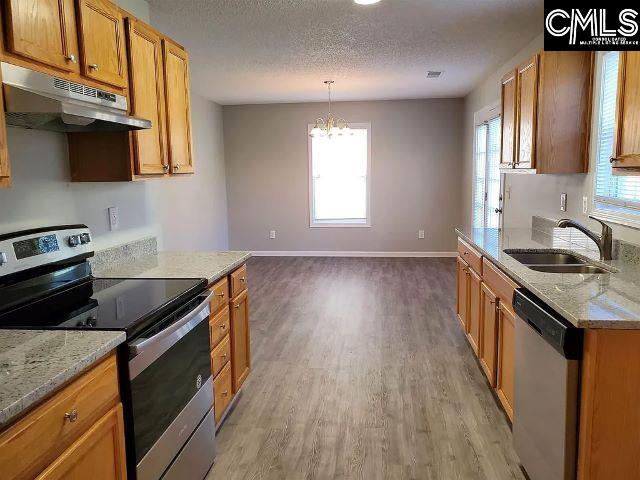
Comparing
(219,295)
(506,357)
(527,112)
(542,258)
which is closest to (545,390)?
(506,357)

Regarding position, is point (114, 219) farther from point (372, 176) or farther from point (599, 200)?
point (372, 176)

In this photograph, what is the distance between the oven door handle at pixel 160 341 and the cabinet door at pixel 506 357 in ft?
4.84

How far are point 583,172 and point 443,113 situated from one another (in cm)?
462

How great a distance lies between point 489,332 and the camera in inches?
117

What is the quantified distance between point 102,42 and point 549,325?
2218mm

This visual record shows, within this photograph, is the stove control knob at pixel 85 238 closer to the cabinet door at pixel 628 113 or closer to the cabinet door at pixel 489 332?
the cabinet door at pixel 489 332

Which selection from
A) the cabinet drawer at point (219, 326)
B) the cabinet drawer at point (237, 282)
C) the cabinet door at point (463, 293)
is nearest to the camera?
the cabinet drawer at point (219, 326)

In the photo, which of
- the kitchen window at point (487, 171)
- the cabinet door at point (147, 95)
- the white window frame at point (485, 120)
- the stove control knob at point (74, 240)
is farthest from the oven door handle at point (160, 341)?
the kitchen window at point (487, 171)

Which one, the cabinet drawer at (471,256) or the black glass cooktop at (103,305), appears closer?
the black glass cooktop at (103,305)

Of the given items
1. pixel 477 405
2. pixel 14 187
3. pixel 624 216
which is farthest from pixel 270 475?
pixel 624 216

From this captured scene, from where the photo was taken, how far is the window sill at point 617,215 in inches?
100

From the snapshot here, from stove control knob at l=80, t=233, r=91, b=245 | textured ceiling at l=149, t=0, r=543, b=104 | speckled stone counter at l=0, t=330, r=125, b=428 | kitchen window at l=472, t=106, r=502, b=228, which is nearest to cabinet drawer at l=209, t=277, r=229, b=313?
stove control knob at l=80, t=233, r=91, b=245

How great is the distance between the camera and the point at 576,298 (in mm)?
1903

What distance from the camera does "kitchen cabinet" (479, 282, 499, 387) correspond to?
2.81 metres
